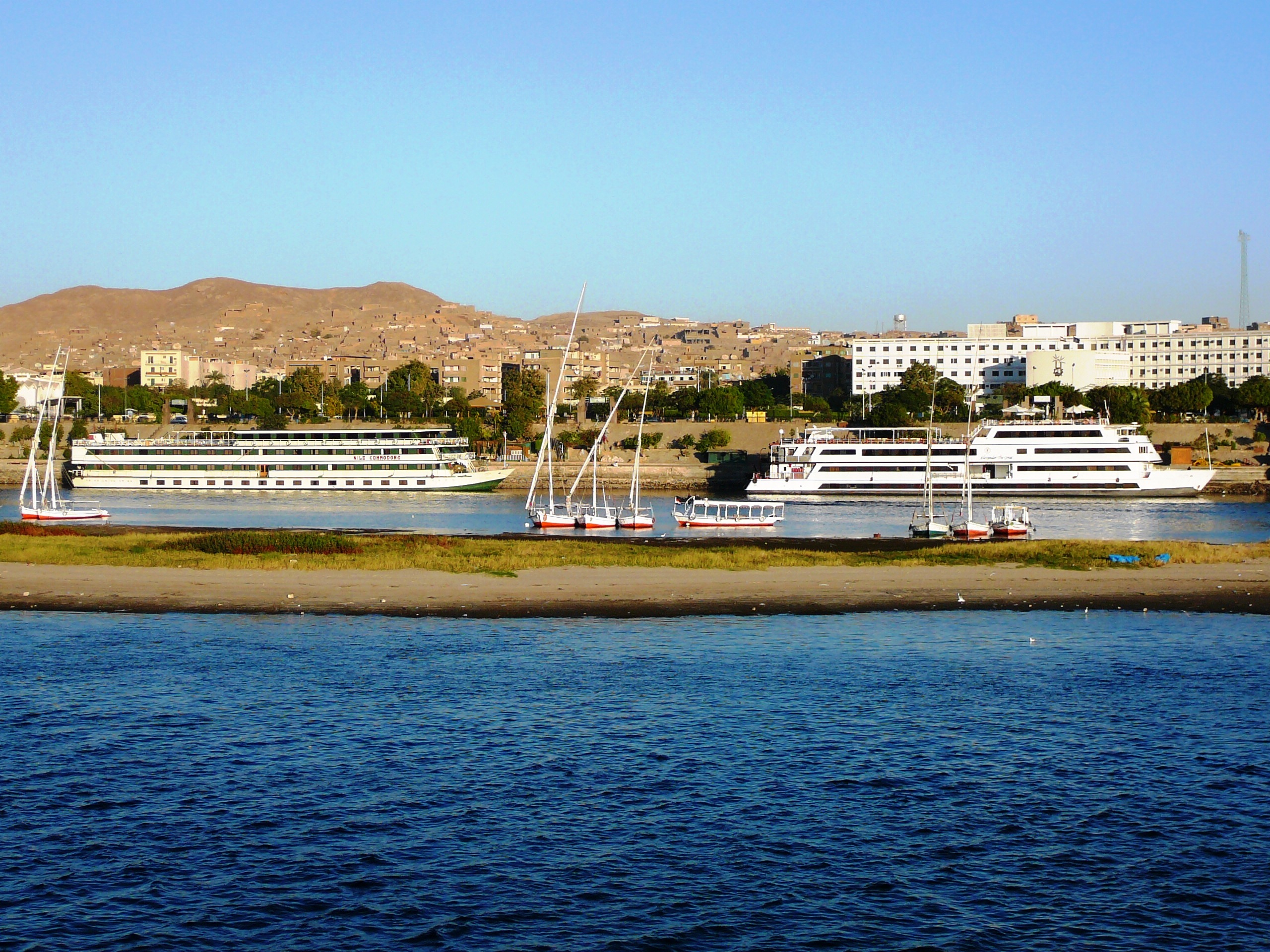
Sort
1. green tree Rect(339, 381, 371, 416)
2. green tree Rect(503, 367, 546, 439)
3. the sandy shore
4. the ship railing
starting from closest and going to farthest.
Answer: the sandy shore < the ship railing < green tree Rect(503, 367, 546, 439) < green tree Rect(339, 381, 371, 416)

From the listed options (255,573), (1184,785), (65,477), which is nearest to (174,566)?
(255,573)

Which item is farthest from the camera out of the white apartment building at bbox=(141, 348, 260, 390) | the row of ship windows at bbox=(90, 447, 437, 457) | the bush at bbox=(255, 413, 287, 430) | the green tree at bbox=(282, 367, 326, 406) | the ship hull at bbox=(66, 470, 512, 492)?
the white apartment building at bbox=(141, 348, 260, 390)

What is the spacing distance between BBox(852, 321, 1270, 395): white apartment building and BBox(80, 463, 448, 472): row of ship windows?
68915mm

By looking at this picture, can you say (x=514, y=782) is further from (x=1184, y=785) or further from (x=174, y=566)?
(x=174, y=566)

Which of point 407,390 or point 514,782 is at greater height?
point 407,390

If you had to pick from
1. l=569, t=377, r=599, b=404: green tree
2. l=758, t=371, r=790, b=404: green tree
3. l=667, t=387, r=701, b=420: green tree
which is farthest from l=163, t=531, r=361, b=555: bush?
l=758, t=371, r=790, b=404: green tree

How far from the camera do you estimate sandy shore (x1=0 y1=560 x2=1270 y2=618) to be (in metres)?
34.7

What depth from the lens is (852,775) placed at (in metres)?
19.6

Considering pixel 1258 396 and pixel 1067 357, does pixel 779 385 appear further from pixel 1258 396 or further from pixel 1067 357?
pixel 1258 396

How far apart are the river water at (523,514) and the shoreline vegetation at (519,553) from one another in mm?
11158

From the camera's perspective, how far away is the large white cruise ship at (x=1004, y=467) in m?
87.9

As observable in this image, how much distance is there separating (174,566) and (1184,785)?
3031 cm

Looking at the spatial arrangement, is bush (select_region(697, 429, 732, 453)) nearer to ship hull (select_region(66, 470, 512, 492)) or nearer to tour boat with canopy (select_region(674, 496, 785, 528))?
ship hull (select_region(66, 470, 512, 492))

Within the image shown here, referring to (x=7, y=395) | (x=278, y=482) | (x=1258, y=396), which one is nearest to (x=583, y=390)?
(x=7, y=395)
